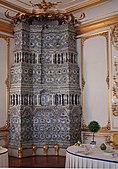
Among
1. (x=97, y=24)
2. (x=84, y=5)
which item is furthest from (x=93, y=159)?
(x=97, y=24)

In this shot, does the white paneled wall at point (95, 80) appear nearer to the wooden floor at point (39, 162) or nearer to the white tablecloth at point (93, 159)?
the wooden floor at point (39, 162)

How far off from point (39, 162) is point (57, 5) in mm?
4138

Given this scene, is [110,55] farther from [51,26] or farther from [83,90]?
[51,26]

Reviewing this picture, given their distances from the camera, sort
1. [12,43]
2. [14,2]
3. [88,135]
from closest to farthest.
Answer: [14,2] < [88,135] < [12,43]

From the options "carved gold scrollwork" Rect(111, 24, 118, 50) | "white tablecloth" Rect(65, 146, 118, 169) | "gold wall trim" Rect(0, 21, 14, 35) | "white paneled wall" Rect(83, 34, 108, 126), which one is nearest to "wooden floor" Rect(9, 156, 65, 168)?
"white paneled wall" Rect(83, 34, 108, 126)

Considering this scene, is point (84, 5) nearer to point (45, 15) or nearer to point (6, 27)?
point (45, 15)

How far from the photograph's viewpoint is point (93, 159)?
12.9ft

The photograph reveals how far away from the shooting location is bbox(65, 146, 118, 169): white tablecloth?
12.3 ft

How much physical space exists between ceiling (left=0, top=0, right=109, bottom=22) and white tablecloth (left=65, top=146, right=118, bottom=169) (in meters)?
4.18

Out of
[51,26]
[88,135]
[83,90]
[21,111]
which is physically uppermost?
[51,26]

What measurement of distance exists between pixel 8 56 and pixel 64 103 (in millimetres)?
2130

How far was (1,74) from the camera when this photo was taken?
26.1ft

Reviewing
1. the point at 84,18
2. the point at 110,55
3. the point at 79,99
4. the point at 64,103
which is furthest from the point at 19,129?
the point at 84,18

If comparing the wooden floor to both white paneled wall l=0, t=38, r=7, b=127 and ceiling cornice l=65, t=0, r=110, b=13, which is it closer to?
white paneled wall l=0, t=38, r=7, b=127
